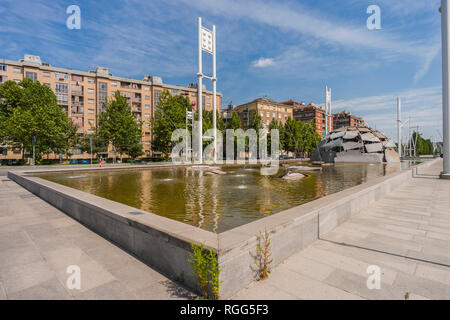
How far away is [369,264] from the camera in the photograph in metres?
3.58

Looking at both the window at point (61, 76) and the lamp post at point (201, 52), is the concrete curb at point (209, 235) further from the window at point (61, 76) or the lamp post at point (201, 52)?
the window at point (61, 76)

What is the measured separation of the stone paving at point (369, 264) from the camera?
2863 mm

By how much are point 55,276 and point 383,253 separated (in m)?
5.16

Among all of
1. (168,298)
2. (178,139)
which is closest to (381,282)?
(168,298)

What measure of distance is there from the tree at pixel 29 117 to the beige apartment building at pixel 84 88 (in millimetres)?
11751

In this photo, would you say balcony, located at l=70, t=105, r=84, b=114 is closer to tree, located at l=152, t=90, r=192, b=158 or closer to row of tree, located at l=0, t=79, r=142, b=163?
row of tree, located at l=0, t=79, r=142, b=163

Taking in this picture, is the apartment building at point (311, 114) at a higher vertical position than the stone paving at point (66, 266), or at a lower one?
higher

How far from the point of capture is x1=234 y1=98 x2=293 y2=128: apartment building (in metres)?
86.9

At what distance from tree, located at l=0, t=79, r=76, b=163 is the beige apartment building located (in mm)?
11751

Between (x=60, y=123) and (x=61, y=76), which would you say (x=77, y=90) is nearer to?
(x=61, y=76)

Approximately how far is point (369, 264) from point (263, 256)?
1.71 meters

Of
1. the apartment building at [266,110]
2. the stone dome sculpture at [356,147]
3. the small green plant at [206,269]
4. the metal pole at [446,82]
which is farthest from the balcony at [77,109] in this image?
the small green plant at [206,269]
